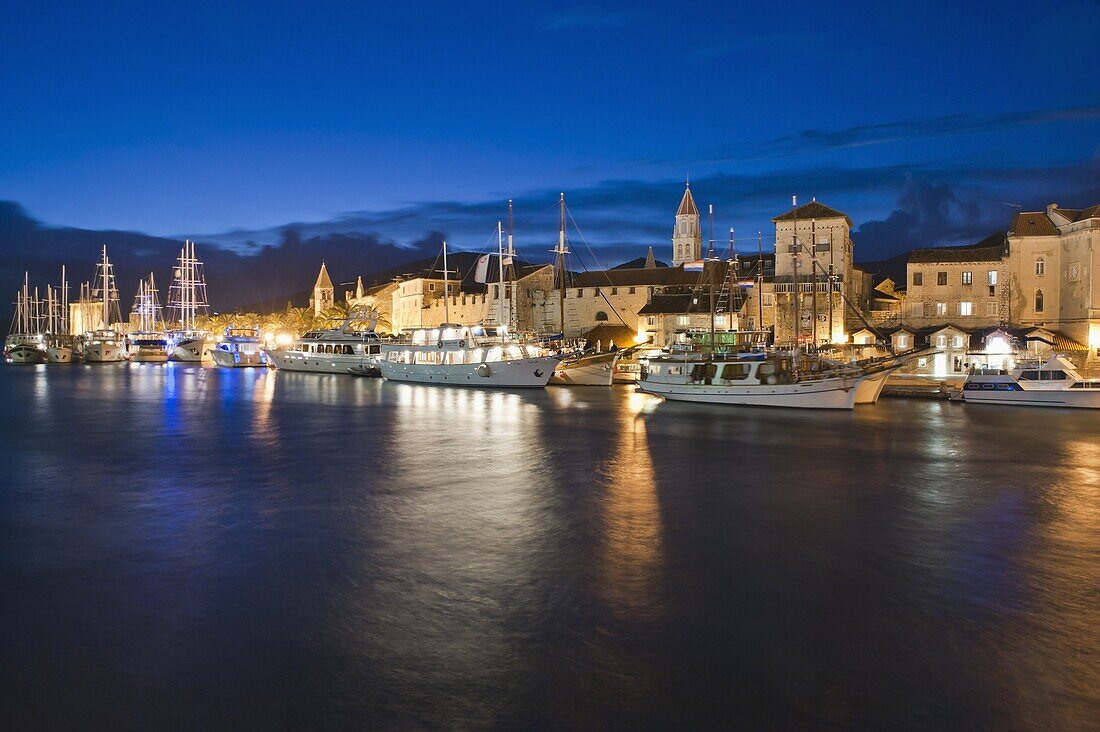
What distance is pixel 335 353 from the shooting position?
6531 cm

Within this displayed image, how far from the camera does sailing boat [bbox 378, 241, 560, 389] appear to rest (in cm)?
4516

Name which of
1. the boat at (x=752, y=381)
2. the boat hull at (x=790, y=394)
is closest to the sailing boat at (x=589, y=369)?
the boat at (x=752, y=381)

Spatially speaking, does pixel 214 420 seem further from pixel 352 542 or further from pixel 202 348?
pixel 202 348

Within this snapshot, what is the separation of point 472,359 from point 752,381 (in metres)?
18.9

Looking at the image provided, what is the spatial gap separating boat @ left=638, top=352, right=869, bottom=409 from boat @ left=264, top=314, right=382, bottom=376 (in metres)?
28.5

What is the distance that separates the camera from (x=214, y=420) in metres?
30.1

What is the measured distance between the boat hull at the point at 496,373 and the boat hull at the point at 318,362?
1215 centimetres

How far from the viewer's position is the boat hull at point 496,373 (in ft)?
147

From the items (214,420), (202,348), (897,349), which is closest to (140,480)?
(214,420)

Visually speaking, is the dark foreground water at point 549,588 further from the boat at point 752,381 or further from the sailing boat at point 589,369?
the sailing boat at point 589,369

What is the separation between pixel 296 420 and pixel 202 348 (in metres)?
70.4

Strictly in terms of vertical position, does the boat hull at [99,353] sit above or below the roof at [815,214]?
below

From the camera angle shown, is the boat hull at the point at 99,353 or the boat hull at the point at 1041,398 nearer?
the boat hull at the point at 1041,398

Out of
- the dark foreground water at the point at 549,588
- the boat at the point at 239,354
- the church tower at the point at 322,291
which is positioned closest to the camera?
the dark foreground water at the point at 549,588
